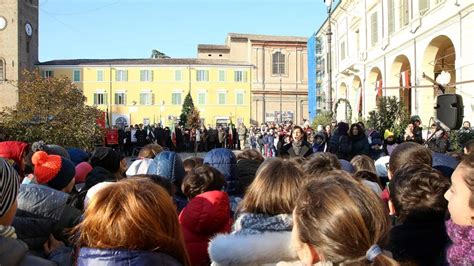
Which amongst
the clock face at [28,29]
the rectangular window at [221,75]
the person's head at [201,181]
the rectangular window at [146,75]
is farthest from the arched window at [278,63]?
the person's head at [201,181]

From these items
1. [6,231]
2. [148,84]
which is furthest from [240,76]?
[6,231]

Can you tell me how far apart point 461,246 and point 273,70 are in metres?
64.6

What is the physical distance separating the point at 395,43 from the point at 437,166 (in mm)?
22443

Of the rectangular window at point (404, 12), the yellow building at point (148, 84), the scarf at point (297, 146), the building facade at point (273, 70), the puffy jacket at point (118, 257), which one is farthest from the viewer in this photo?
the building facade at point (273, 70)

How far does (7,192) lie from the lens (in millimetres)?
2180

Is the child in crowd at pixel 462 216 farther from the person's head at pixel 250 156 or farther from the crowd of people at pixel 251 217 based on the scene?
the person's head at pixel 250 156

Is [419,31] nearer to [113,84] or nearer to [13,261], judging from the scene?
[13,261]

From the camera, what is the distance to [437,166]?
464 centimetres

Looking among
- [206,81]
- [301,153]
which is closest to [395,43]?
[301,153]

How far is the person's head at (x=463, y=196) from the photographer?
2338mm

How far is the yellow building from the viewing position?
6091cm

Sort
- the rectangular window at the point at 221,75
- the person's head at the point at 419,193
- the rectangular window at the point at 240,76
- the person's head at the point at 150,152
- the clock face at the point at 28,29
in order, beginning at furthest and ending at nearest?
the rectangular window at the point at 240,76 → the rectangular window at the point at 221,75 → the clock face at the point at 28,29 → the person's head at the point at 150,152 → the person's head at the point at 419,193

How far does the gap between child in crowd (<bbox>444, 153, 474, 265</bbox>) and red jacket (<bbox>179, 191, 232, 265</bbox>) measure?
1.51 meters

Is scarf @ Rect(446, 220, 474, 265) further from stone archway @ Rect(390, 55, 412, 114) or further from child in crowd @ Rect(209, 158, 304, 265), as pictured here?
stone archway @ Rect(390, 55, 412, 114)
